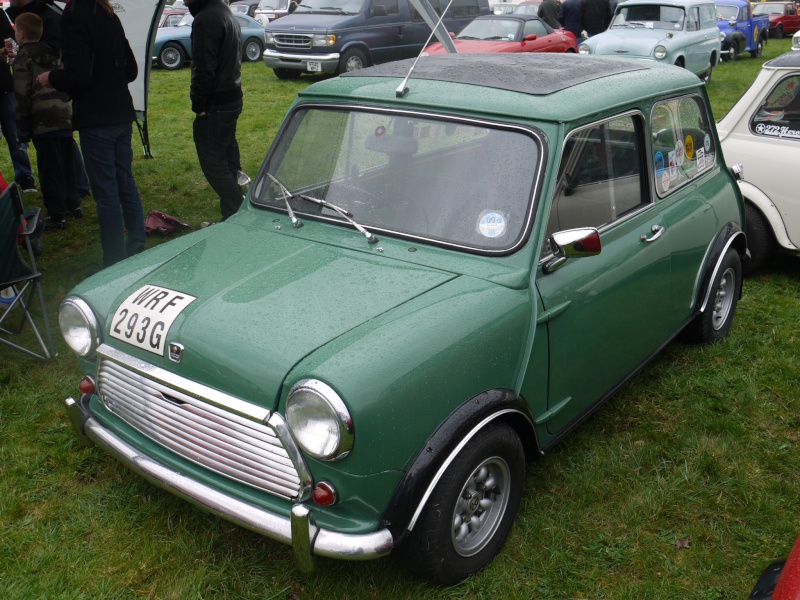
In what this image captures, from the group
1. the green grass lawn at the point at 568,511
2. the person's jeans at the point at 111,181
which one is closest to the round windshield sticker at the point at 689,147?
the green grass lawn at the point at 568,511

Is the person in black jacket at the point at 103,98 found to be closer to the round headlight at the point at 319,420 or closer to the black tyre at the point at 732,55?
the round headlight at the point at 319,420

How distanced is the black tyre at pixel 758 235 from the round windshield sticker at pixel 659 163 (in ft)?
6.18

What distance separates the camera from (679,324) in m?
4.22

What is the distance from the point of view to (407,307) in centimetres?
280

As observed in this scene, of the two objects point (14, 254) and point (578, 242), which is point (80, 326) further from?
point (578, 242)

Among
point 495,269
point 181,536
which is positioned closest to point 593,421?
point 495,269

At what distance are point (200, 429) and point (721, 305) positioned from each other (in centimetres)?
346

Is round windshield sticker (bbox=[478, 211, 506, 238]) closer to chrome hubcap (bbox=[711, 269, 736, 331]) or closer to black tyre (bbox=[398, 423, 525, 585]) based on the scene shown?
black tyre (bbox=[398, 423, 525, 585])

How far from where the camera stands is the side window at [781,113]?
5508 millimetres

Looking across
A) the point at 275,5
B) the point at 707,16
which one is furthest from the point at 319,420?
the point at 275,5

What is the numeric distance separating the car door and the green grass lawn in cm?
41

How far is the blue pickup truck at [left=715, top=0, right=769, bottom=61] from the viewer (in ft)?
60.0

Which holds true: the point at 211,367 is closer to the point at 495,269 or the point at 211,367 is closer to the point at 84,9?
the point at 495,269

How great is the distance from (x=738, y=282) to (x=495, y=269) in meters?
2.52
